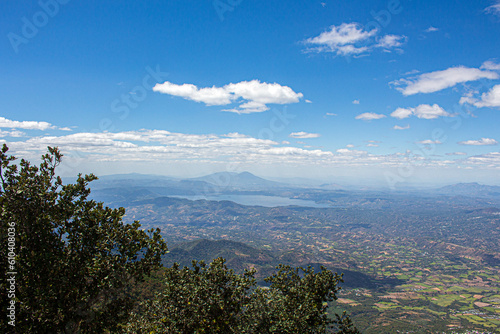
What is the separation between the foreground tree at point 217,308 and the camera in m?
12.5

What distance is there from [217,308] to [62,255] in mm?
8040

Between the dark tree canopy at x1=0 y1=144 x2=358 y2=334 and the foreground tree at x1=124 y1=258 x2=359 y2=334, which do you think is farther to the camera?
the foreground tree at x1=124 y1=258 x2=359 y2=334

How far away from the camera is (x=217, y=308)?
13.8 meters

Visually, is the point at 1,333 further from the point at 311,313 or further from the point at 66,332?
the point at 311,313

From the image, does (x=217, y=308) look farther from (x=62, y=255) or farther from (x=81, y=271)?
(x=62, y=255)

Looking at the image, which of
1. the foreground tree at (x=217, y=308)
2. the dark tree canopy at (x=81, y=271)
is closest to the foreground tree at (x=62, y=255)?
the dark tree canopy at (x=81, y=271)

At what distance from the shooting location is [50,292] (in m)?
10.3

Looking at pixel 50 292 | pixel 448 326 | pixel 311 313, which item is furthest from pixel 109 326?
pixel 448 326

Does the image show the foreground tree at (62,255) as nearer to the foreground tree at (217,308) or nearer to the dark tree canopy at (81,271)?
the dark tree canopy at (81,271)

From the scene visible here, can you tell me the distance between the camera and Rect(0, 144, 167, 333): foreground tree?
10.1 m

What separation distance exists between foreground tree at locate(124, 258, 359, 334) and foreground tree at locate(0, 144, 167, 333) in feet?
5.86

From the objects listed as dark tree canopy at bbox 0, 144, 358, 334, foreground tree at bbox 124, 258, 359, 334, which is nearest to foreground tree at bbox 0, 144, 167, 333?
dark tree canopy at bbox 0, 144, 358, 334

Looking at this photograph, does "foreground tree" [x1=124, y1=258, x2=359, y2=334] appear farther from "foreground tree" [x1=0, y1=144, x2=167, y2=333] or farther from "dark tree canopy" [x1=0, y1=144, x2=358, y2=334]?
"foreground tree" [x1=0, y1=144, x2=167, y2=333]

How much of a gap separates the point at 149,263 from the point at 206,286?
3842 millimetres
